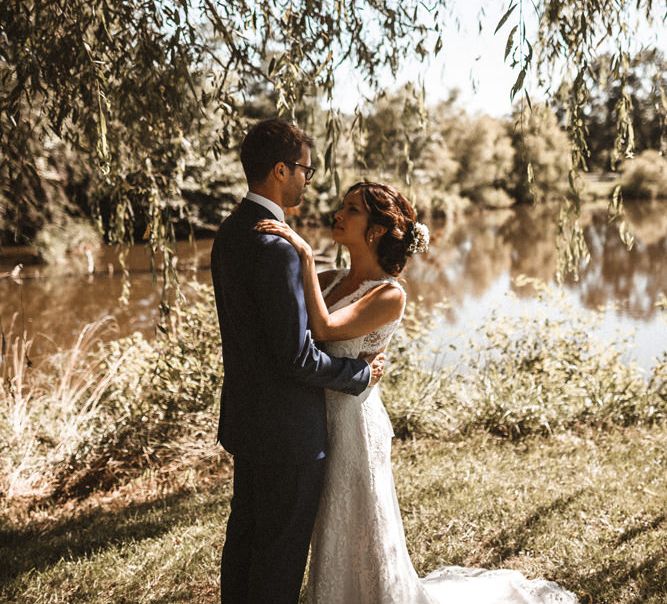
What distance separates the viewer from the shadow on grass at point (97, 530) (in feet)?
10.4

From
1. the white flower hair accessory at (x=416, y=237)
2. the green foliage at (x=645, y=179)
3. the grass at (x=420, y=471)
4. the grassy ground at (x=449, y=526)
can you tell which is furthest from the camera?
the green foliage at (x=645, y=179)

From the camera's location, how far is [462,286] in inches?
600

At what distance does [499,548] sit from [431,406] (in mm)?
1834

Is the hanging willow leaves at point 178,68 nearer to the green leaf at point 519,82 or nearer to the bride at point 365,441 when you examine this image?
the green leaf at point 519,82

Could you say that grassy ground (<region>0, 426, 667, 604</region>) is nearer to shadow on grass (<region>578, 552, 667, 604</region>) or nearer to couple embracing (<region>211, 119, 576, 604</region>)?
shadow on grass (<region>578, 552, 667, 604</region>)

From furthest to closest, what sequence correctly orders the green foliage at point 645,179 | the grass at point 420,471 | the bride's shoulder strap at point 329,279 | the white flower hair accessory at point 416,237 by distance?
the green foliage at point 645,179 → the grass at point 420,471 → the bride's shoulder strap at point 329,279 → the white flower hair accessory at point 416,237

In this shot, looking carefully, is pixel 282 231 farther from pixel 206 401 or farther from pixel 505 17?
pixel 206 401

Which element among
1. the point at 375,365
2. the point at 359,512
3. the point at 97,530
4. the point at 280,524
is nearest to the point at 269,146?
the point at 375,365

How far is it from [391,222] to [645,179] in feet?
140

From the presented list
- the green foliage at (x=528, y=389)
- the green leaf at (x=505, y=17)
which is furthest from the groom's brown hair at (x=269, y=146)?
the green foliage at (x=528, y=389)

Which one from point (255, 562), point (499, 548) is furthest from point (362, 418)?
point (499, 548)

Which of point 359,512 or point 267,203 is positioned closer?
point 267,203

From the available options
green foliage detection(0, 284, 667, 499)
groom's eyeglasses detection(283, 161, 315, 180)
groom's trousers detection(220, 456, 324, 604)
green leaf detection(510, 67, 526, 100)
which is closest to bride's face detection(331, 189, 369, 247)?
groom's eyeglasses detection(283, 161, 315, 180)

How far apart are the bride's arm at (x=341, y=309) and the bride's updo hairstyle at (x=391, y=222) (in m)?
0.14
